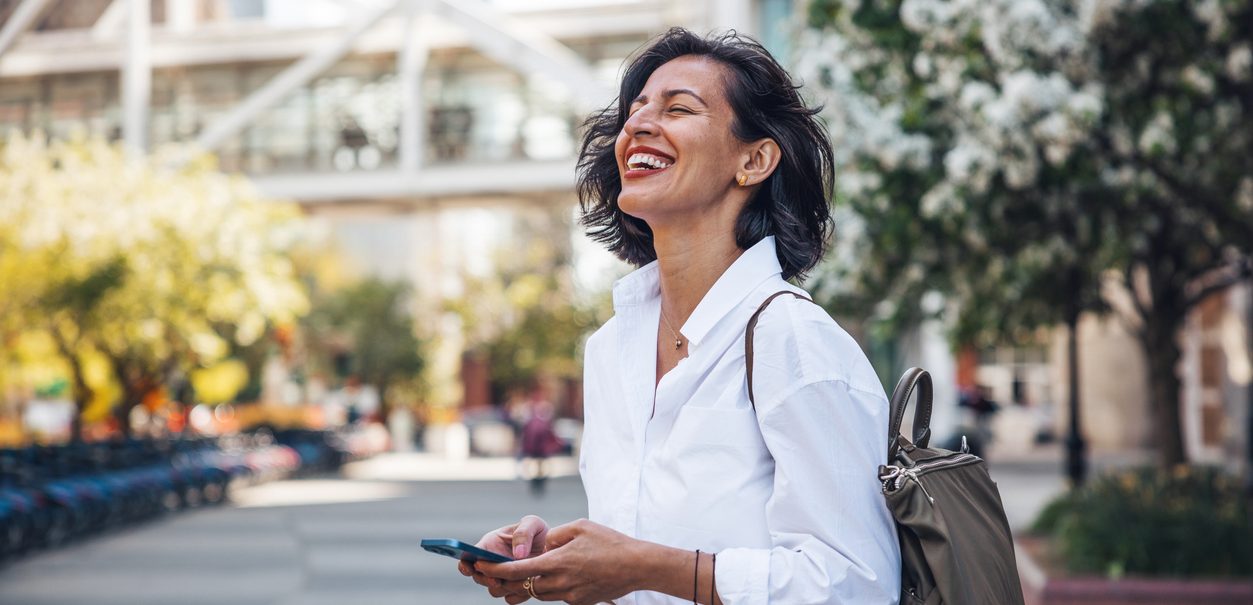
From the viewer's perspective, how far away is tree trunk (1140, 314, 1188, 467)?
1311cm

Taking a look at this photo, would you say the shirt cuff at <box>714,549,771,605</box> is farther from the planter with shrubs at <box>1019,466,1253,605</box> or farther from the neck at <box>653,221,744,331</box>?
the planter with shrubs at <box>1019,466,1253,605</box>

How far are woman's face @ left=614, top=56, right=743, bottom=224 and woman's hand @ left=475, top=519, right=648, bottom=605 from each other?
1.84ft

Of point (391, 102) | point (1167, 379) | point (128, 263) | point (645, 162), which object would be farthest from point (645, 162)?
point (391, 102)

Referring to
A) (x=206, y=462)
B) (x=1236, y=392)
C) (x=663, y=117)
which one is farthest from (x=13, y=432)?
(x=663, y=117)

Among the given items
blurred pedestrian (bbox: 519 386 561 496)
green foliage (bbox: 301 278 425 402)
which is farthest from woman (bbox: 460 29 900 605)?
green foliage (bbox: 301 278 425 402)

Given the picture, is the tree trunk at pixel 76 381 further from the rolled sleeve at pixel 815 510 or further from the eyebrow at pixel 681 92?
the rolled sleeve at pixel 815 510

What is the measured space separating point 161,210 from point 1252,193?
57.3ft

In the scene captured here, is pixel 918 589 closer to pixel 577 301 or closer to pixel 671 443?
pixel 671 443

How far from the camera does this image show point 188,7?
4450 centimetres

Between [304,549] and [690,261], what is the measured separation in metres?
14.0

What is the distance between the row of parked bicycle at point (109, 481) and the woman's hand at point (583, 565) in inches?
553

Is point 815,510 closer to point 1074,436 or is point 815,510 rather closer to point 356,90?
point 1074,436

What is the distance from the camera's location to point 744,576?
1.99 m

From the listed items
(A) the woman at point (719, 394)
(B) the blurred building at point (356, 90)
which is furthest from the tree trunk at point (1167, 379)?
(B) the blurred building at point (356, 90)
